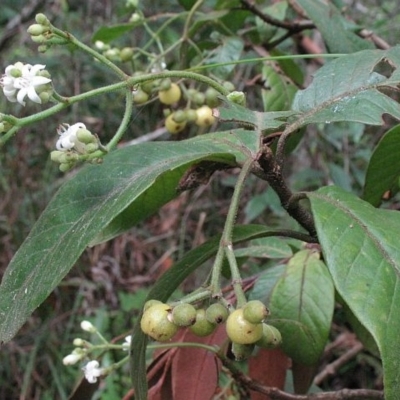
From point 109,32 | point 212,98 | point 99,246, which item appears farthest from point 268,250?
point 99,246

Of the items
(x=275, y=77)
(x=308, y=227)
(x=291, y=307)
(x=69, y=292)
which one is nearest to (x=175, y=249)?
(x=69, y=292)

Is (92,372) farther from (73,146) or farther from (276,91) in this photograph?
(276,91)

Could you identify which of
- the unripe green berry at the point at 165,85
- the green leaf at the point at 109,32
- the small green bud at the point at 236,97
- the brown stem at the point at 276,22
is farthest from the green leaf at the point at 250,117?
the green leaf at the point at 109,32

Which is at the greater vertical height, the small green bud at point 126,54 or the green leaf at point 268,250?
the small green bud at point 126,54

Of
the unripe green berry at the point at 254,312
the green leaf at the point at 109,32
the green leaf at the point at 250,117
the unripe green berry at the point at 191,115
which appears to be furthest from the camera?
the green leaf at the point at 109,32

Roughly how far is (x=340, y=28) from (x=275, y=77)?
15 centimetres

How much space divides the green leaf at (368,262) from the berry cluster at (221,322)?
7cm

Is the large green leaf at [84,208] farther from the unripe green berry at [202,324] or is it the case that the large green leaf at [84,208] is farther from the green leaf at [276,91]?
the green leaf at [276,91]

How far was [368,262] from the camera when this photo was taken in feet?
1.93

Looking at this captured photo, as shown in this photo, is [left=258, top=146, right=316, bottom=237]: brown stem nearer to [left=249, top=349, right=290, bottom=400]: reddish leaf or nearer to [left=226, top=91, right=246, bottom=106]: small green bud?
[left=226, top=91, right=246, bottom=106]: small green bud

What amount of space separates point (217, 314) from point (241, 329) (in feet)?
0.11

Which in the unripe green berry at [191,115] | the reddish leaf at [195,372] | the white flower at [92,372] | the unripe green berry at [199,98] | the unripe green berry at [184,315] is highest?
the unripe green berry at [184,315]

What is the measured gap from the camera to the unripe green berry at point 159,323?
57 cm

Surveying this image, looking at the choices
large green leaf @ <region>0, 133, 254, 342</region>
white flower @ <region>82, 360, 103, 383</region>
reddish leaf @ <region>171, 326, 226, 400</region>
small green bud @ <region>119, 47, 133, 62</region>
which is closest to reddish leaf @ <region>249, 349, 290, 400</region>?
reddish leaf @ <region>171, 326, 226, 400</region>
